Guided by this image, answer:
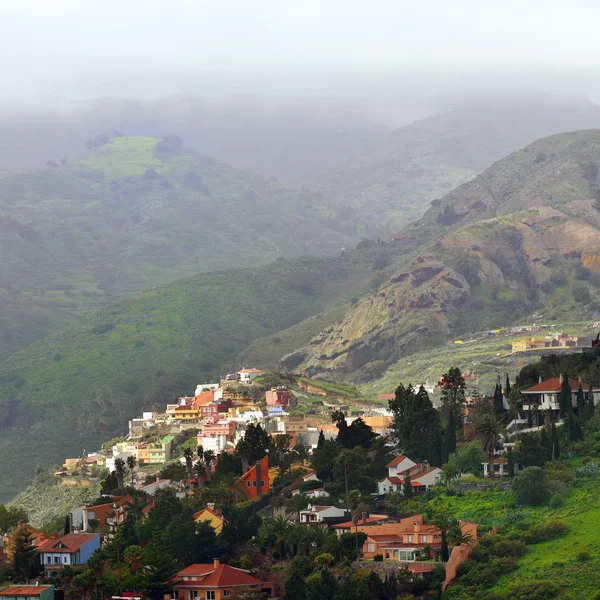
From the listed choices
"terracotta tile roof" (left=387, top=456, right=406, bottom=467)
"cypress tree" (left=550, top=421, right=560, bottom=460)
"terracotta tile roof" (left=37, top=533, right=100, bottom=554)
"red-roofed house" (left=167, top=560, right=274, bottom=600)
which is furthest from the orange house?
"cypress tree" (left=550, top=421, right=560, bottom=460)

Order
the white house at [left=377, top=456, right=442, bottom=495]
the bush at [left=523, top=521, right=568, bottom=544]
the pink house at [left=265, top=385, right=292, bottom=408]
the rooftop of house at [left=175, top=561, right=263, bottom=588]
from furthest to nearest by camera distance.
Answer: the pink house at [left=265, top=385, right=292, bottom=408] → the white house at [left=377, top=456, right=442, bottom=495] → the bush at [left=523, top=521, right=568, bottom=544] → the rooftop of house at [left=175, top=561, right=263, bottom=588]

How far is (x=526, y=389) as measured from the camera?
443ft

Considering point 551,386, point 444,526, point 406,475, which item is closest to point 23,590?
point 444,526

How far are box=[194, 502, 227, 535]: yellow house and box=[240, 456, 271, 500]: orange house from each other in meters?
8.82

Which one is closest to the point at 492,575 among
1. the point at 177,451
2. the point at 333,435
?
the point at 333,435

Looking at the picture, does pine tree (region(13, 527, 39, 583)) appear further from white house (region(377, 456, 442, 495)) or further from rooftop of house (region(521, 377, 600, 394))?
rooftop of house (region(521, 377, 600, 394))

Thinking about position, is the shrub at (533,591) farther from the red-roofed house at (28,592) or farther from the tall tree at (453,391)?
the tall tree at (453,391)

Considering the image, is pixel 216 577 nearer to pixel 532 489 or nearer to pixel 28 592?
pixel 28 592

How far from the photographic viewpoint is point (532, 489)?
363ft

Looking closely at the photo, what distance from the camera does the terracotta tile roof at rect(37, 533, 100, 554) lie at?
115m

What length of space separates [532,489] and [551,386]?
21574 mm

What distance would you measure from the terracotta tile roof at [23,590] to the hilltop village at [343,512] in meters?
0.13

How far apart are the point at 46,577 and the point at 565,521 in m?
35.6

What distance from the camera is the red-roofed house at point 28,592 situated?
10338 centimetres
